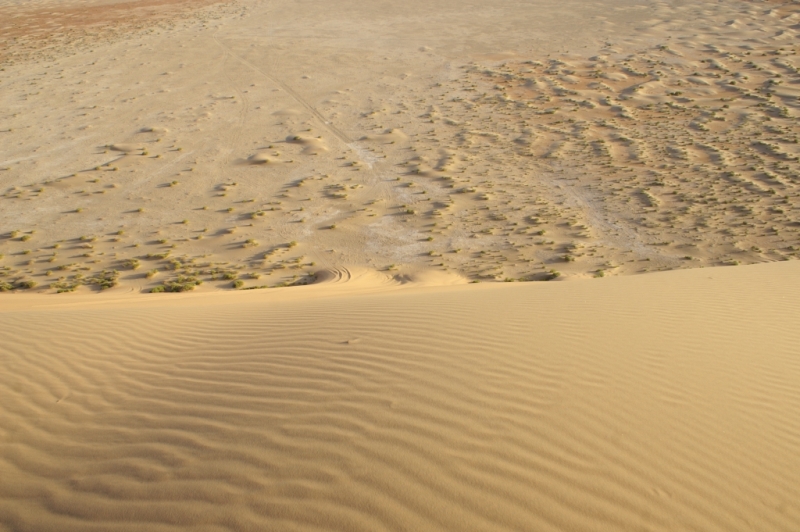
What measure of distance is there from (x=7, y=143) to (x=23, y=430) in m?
18.4

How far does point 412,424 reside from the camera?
10.3 feet

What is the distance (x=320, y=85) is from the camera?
23797mm

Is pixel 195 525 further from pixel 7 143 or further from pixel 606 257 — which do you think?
pixel 7 143

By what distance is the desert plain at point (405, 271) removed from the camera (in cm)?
278

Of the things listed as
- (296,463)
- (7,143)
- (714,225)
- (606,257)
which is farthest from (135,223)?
(714,225)

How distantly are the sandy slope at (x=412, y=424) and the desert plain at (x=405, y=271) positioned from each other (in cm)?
2

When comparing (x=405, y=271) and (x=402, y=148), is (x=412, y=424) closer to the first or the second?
(x=405, y=271)

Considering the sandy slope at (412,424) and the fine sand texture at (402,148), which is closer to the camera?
the sandy slope at (412,424)

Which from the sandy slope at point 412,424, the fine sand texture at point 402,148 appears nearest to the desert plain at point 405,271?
the sandy slope at point 412,424

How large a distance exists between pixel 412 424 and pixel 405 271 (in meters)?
7.94

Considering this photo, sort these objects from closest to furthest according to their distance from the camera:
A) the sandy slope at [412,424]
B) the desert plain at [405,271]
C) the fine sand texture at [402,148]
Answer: the sandy slope at [412,424]
the desert plain at [405,271]
the fine sand texture at [402,148]

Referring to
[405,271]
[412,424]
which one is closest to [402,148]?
[405,271]

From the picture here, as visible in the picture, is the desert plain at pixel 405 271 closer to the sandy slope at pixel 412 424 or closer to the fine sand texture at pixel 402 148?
the sandy slope at pixel 412 424

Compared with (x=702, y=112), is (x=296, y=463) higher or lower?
higher
